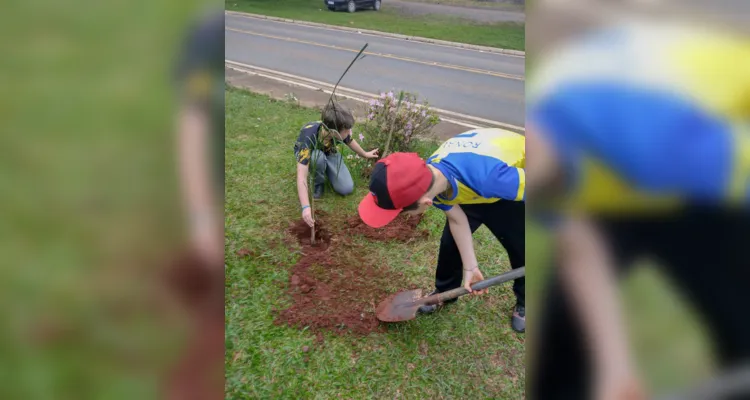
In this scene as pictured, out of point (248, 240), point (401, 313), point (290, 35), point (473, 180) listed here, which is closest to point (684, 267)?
point (473, 180)

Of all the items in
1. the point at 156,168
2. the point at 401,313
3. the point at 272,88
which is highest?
the point at 156,168

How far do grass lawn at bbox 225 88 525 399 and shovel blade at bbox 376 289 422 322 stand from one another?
0.09 meters

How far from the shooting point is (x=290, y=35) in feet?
36.8

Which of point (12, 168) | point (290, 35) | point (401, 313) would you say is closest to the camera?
point (12, 168)

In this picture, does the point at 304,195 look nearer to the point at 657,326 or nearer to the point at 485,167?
the point at 485,167

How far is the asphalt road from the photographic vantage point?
7.45 m

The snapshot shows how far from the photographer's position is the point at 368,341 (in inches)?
106

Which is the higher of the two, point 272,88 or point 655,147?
point 655,147

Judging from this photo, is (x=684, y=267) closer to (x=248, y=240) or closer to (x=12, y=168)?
(x=12, y=168)

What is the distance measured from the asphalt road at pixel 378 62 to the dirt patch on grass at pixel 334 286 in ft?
10.7

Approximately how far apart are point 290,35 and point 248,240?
8.93 metres

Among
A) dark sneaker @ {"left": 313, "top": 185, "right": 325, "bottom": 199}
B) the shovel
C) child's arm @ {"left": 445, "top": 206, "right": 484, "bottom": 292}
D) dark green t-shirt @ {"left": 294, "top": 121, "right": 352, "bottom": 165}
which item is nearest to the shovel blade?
the shovel

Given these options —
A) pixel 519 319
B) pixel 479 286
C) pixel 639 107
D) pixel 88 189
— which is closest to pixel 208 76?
pixel 88 189

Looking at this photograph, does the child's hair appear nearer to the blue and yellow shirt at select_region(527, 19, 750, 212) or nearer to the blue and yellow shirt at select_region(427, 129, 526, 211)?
the blue and yellow shirt at select_region(427, 129, 526, 211)
